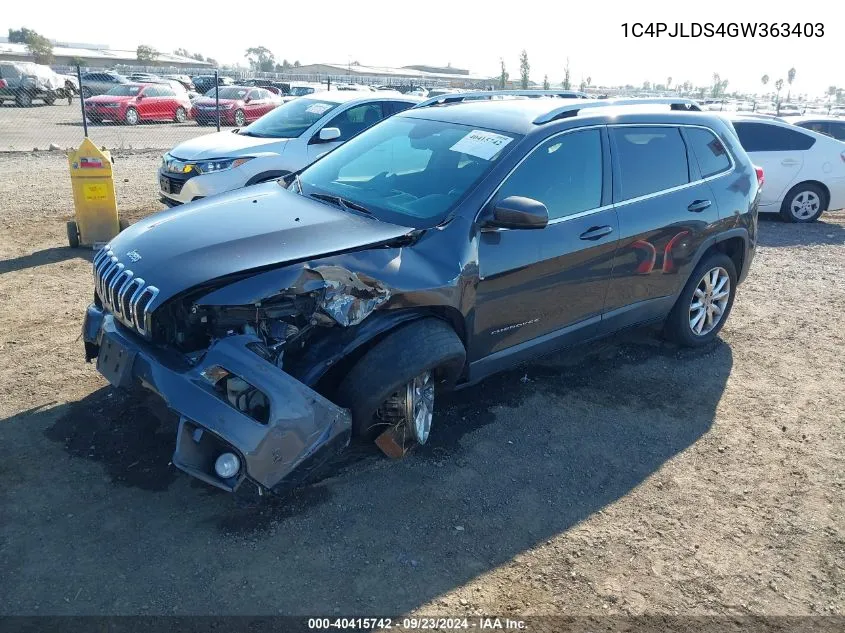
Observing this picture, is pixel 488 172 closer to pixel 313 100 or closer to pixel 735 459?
pixel 735 459

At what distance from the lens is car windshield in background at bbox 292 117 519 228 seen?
3895mm

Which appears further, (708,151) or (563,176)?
(708,151)

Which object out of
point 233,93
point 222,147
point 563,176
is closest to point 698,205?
point 563,176

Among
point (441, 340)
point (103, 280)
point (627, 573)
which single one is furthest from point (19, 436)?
point (627, 573)

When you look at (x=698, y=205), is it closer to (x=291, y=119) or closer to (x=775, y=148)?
(x=291, y=119)

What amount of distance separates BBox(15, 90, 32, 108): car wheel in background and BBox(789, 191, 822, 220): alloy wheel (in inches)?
1144

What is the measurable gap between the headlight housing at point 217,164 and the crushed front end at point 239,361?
4815mm

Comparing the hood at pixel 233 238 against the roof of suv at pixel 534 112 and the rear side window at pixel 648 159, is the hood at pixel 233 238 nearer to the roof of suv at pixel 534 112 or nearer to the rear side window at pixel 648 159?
the roof of suv at pixel 534 112

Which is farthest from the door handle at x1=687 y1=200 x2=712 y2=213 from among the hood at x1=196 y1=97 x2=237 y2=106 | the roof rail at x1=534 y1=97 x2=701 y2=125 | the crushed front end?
the hood at x1=196 y1=97 x2=237 y2=106

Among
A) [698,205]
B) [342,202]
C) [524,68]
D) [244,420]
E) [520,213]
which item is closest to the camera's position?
[244,420]

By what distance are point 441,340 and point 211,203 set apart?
1741mm

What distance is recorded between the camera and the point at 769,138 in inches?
412

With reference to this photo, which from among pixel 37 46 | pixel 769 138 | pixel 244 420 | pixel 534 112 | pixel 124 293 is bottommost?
pixel 244 420

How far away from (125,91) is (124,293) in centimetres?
2336
